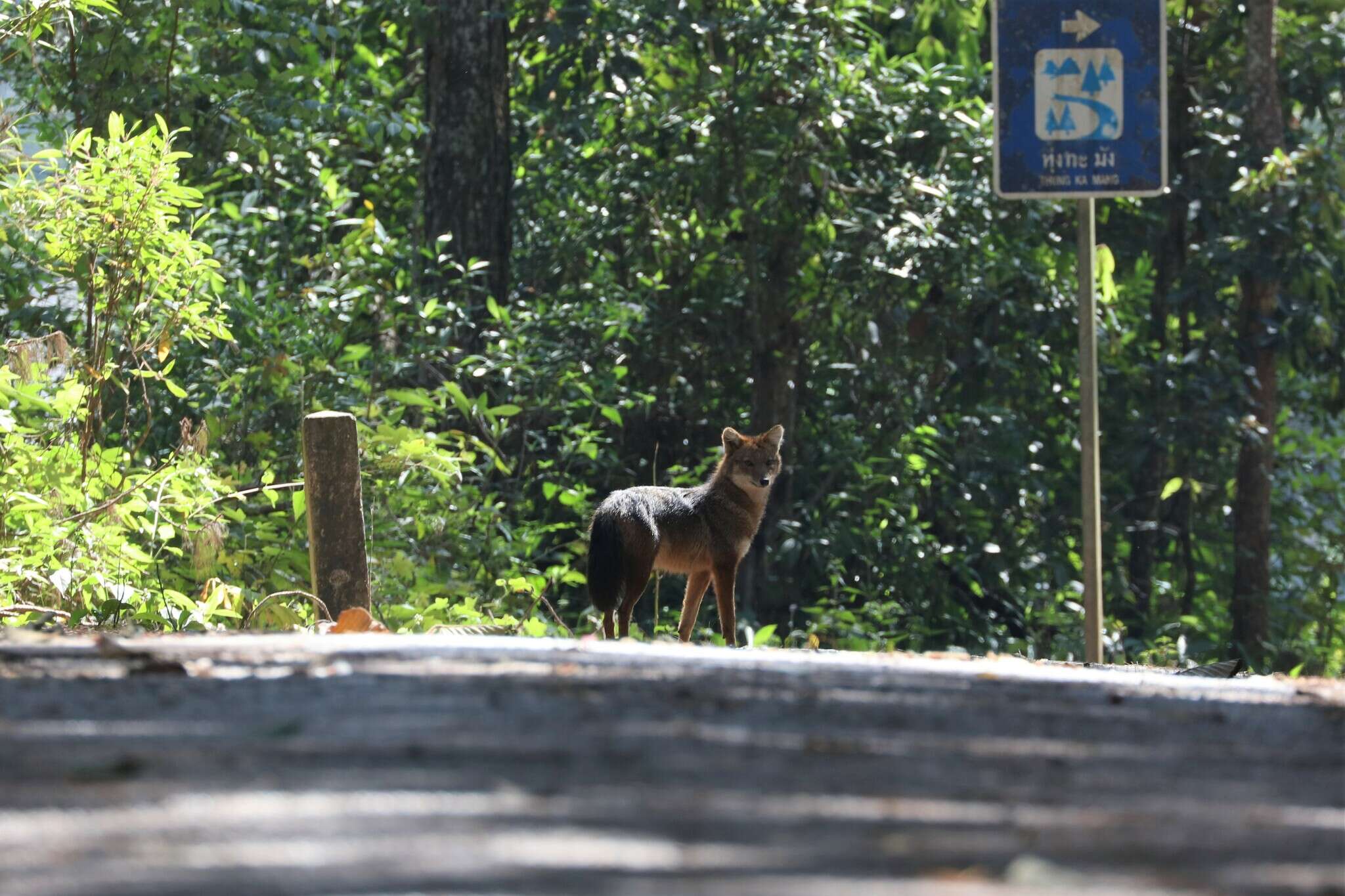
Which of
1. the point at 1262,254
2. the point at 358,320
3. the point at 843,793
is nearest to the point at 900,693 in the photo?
the point at 843,793

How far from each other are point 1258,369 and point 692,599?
903cm

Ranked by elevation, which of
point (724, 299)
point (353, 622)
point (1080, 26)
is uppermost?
point (1080, 26)

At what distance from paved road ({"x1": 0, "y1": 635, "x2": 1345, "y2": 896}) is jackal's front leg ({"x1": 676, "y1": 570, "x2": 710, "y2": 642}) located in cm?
476

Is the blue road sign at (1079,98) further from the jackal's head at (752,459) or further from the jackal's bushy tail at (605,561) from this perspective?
the jackal's bushy tail at (605,561)

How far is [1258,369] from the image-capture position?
56.9 ft

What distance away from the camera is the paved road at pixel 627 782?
98.4 inches

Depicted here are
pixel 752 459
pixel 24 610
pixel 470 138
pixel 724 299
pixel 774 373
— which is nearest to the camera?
pixel 24 610

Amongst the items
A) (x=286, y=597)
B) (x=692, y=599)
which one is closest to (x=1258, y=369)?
(x=692, y=599)

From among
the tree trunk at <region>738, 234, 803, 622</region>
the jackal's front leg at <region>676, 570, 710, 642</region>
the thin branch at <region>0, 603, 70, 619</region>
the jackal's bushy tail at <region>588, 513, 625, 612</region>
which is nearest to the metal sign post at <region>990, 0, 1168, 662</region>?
the jackal's front leg at <region>676, 570, 710, 642</region>

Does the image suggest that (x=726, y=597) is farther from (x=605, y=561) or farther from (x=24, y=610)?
(x=24, y=610)

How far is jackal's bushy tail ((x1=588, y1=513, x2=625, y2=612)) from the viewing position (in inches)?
356

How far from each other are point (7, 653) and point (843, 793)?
284cm

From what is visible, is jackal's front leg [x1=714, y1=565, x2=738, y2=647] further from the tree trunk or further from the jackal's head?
the tree trunk

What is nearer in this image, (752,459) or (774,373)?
(752,459)
